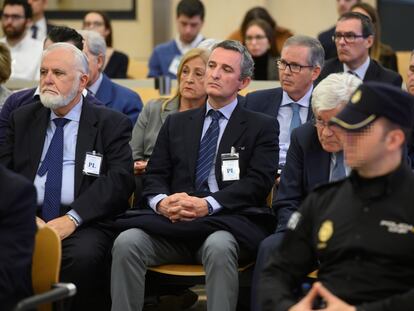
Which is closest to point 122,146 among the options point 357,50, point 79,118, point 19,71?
point 79,118

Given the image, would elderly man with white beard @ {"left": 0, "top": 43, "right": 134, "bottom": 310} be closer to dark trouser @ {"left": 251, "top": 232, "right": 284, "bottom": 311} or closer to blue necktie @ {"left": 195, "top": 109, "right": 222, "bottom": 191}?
blue necktie @ {"left": 195, "top": 109, "right": 222, "bottom": 191}

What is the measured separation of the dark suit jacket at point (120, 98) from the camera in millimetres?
5762

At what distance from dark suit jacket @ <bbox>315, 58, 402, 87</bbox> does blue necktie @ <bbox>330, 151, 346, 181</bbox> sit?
1.49 metres

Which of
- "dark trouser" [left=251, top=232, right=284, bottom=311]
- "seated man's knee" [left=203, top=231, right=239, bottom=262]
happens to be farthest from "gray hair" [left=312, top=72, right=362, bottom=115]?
"seated man's knee" [left=203, top=231, right=239, bottom=262]

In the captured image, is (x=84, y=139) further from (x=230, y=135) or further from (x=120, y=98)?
(x=120, y=98)

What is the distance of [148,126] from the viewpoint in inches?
207

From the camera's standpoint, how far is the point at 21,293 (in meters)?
3.43

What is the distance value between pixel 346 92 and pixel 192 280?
43.2 inches

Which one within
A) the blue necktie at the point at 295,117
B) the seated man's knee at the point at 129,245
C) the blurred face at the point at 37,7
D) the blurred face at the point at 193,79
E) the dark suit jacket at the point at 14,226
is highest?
the blurred face at the point at 37,7

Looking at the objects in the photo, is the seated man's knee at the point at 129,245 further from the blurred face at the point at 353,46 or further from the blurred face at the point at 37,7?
the blurred face at the point at 37,7

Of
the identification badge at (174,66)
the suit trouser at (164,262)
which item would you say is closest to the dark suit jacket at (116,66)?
the identification badge at (174,66)

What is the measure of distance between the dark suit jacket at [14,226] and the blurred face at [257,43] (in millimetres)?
4158

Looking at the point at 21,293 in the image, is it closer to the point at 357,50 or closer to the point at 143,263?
the point at 143,263

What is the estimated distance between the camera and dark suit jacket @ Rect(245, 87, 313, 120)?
16.9ft
